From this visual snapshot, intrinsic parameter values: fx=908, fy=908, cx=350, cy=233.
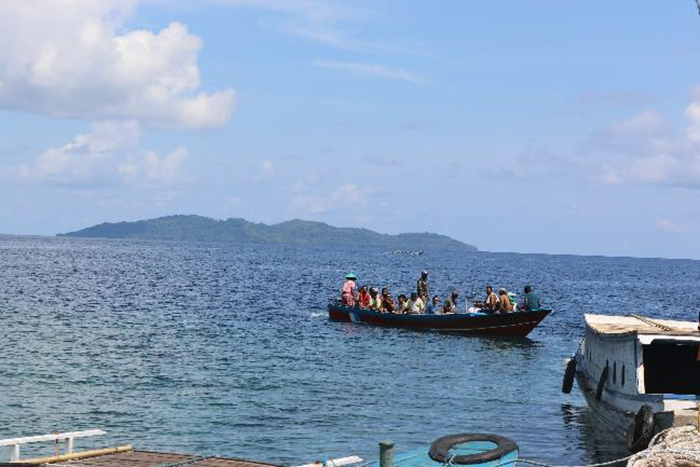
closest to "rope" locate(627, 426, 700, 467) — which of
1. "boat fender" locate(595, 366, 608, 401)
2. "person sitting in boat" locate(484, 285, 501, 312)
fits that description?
"boat fender" locate(595, 366, 608, 401)

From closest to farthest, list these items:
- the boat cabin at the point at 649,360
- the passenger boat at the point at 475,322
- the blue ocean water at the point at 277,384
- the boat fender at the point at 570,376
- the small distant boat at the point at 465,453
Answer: the small distant boat at the point at 465,453 < the boat cabin at the point at 649,360 < the blue ocean water at the point at 277,384 < the boat fender at the point at 570,376 < the passenger boat at the point at 475,322

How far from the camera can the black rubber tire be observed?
16.9 meters

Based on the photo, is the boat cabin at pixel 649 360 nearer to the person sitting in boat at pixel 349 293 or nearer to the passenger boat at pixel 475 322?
the passenger boat at pixel 475 322

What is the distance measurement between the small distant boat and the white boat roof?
5488mm

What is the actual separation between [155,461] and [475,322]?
107 feet

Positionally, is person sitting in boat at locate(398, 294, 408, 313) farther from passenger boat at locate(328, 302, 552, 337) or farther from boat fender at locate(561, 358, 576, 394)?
boat fender at locate(561, 358, 576, 394)

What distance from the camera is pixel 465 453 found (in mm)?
17500

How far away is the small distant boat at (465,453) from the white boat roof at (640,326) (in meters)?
5.49

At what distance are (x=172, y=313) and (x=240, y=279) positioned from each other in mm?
55097

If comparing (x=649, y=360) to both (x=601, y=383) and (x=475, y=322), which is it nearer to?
(x=601, y=383)

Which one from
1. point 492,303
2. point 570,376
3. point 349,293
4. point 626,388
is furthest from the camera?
point 349,293

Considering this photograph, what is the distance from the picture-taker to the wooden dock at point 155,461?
1630cm

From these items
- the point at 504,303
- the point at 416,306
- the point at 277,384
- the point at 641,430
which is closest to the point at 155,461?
the point at 641,430

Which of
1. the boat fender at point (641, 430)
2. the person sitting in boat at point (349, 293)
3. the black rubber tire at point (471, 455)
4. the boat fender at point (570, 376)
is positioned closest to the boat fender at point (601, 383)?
the boat fender at point (641, 430)
